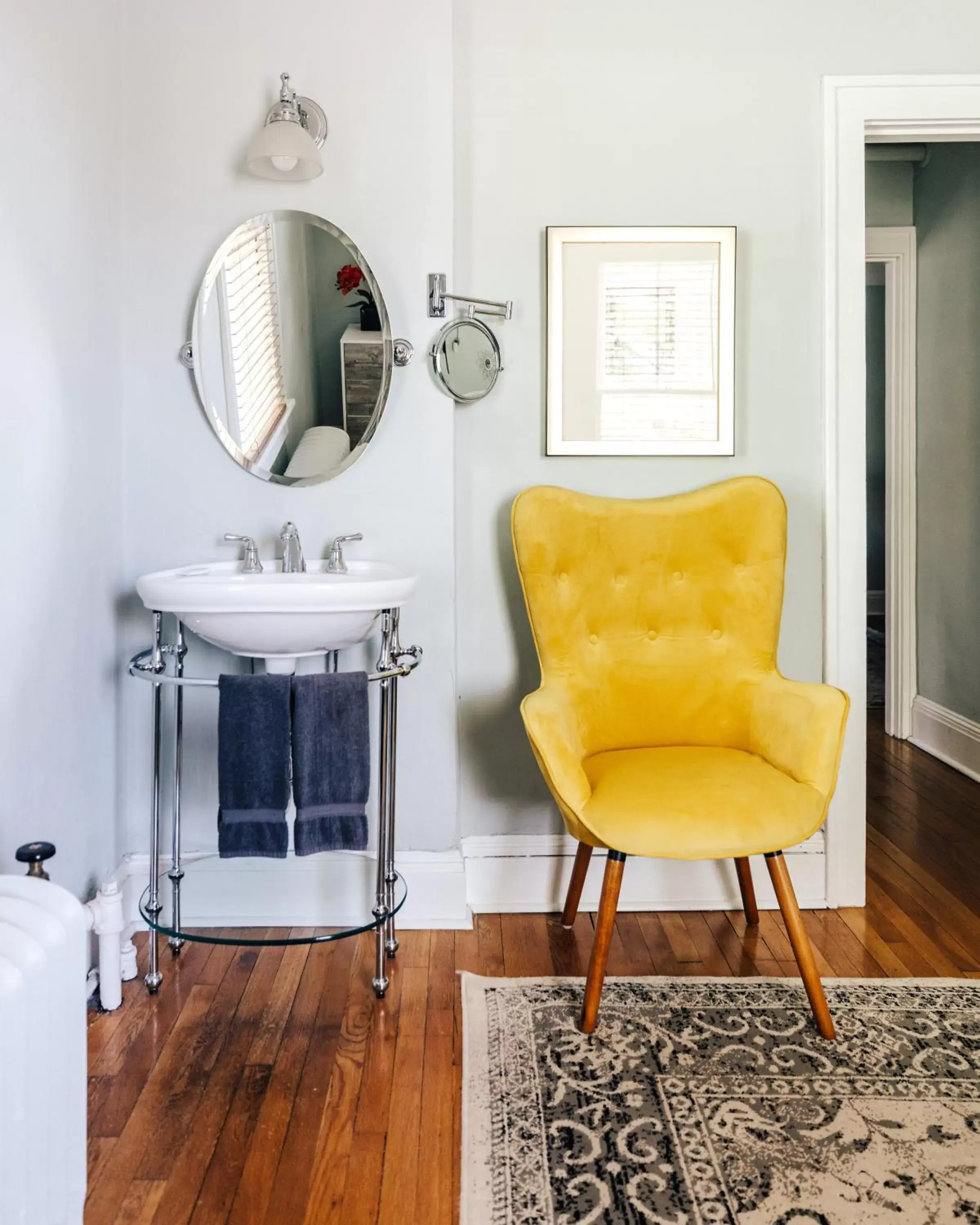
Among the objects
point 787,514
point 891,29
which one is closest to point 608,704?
point 787,514

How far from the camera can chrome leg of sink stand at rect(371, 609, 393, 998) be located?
194 cm

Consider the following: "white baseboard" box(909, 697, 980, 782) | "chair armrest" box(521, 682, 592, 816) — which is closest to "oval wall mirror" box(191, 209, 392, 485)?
"chair armrest" box(521, 682, 592, 816)

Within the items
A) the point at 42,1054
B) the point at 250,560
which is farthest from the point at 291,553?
the point at 42,1054

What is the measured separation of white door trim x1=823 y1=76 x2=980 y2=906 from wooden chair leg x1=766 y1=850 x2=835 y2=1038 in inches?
25.1

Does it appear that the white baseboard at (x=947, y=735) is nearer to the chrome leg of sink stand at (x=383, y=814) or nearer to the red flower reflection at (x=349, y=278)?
the chrome leg of sink stand at (x=383, y=814)

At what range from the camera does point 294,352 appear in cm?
224

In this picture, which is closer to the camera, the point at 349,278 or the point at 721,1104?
the point at 721,1104

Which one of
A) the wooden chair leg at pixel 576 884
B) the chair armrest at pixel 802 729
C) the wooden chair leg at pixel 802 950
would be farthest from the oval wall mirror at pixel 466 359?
the wooden chair leg at pixel 802 950

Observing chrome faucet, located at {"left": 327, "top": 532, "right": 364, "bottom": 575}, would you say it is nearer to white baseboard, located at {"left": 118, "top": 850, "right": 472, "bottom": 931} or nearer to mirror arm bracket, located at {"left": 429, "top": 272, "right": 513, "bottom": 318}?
mirror arm bracket, located at {"left": 429, "top": 272, "right": 513, "bottom": 318}

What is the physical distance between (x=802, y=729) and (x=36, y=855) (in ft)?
4.53

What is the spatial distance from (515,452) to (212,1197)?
1.66 metres

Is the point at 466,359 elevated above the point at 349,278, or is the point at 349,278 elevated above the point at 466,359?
the point at 349,278

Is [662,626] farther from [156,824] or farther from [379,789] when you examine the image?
[156,824]

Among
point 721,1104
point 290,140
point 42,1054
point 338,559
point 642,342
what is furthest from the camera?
point 642,342
